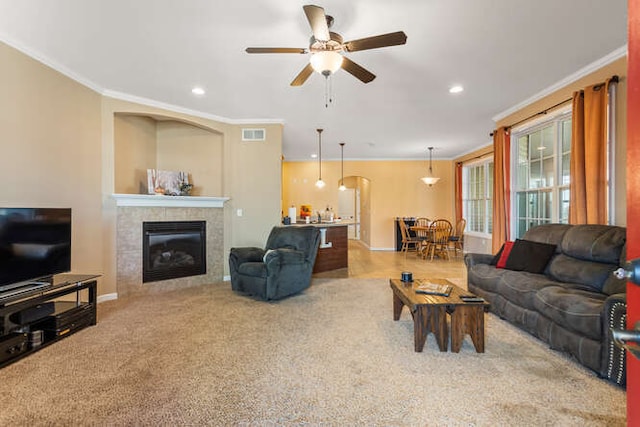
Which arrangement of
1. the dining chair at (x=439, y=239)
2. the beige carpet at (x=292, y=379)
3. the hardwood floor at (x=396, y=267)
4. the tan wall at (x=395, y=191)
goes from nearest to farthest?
the beige carpet at (x=292, y=379), the hardwood floor at (x=396, y=267), the dining chair at (x=439, y=239), the tan wall at (x=395, y=191)

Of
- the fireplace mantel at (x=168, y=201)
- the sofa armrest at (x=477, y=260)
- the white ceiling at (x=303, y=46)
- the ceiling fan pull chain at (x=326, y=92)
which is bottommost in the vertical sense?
the sofa armrest at (x=477, y=260)

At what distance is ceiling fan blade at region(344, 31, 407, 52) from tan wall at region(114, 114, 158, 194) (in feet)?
11.4

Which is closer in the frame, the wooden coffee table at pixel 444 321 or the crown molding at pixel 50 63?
the wooden coffee table at pixel 444 321

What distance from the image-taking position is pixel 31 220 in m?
2.59

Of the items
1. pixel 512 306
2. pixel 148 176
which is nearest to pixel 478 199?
pixel 512 306

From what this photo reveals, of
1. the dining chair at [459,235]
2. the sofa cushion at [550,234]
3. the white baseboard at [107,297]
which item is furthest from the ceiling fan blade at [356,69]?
the dining chair at [459,235]

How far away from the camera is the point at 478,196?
25.2 feet

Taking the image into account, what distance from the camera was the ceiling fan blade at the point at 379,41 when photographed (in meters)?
2.06

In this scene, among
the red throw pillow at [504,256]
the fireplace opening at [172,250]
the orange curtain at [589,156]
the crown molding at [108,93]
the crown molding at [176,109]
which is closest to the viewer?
the crown molding at [108,93]

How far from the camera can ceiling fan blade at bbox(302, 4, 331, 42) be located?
1.82 meters

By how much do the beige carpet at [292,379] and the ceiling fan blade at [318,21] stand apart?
234 cm

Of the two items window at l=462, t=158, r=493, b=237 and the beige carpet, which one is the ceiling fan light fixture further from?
window at l=462, t=158, r=493, b=237

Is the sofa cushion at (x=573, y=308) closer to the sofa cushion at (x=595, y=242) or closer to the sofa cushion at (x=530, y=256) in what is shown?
the sofa cushion at (x=595, y=242)

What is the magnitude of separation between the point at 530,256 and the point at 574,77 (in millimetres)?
2101
